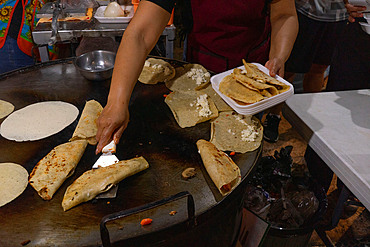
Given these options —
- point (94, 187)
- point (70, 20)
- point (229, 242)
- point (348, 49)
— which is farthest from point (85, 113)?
point (348, 49)

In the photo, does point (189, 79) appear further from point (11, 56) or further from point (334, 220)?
point (11, 56)

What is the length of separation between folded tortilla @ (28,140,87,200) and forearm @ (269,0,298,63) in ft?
5.12

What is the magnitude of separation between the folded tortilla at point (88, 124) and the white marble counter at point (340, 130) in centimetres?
128

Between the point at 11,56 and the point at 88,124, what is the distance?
83.6 inches

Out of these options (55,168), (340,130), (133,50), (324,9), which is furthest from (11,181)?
(324,9)

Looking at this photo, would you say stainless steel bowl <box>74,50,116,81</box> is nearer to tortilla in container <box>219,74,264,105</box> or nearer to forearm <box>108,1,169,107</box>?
forearm <box>108,1,169,107</box>

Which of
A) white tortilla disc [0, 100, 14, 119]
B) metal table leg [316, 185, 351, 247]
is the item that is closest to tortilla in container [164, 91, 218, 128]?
white tortilla disc [0, 100, 14, 119]

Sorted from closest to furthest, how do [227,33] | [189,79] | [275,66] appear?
[275,66] < [189,79] < [227,33]

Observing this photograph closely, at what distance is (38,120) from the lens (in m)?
1.87

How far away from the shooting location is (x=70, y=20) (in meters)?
3.45

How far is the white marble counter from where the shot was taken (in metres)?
1.53

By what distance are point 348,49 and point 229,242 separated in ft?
6.85

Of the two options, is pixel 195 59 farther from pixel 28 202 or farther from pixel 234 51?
pixel 28 202

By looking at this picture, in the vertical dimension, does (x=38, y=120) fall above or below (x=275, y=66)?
below
